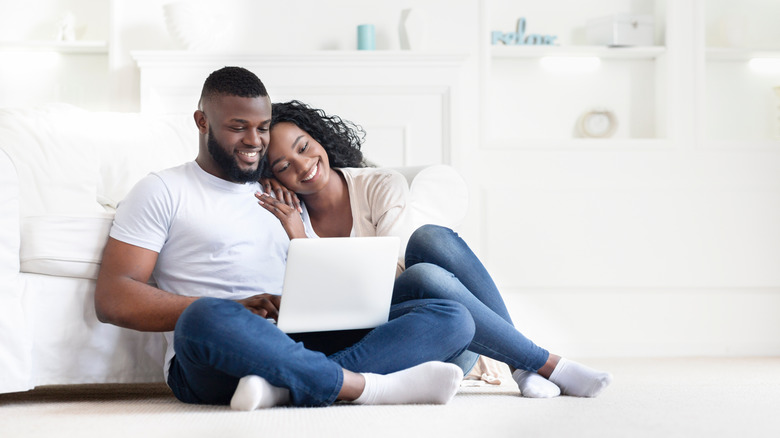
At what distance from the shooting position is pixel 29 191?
2.27m

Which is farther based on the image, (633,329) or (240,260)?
(633,329)

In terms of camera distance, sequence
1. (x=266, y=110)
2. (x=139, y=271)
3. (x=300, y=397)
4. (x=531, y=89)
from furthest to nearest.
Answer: (x=531, y=89) < (x=266, y=110) < (x=139, y=271) < (x=300, y=397)

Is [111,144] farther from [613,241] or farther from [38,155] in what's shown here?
[613,241]

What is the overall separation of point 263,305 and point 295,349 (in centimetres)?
16

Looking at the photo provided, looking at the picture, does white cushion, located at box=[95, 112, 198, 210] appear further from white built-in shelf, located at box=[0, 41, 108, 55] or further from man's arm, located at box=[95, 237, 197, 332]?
white built-in shelf, located at box=[0, 41, 108, 55]

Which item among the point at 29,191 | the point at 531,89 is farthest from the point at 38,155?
the point at 531,89

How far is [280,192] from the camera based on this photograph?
6.79ft

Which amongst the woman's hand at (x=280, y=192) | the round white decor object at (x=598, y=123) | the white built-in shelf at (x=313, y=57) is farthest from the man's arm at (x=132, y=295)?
the round white decor object at (x=598, y=123)

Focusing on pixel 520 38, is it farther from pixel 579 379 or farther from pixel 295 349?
pixel 295 349

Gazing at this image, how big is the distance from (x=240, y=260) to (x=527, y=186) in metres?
2.03

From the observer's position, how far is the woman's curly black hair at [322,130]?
7.16ft

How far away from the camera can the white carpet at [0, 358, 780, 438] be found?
1.43 m

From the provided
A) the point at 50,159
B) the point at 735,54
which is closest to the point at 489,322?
the point at 50,159

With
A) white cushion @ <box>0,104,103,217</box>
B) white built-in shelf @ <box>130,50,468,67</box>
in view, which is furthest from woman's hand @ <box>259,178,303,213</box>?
white built-in shelf @ <box>130,50,468,67</box>
